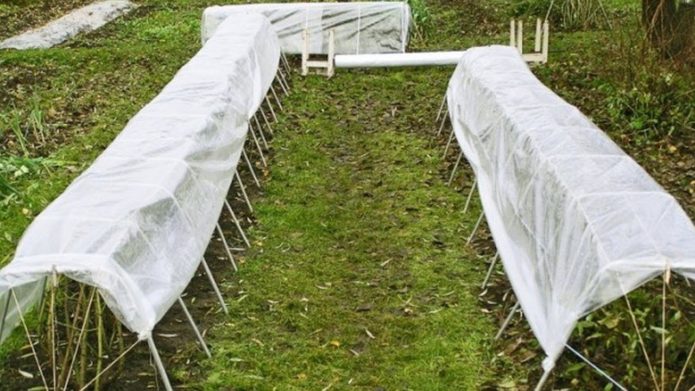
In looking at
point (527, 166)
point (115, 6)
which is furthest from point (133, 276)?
point (115, 6)

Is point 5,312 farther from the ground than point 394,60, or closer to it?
farther from the ground

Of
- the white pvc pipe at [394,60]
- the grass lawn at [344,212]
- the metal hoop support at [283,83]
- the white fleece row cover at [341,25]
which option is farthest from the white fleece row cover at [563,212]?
the white fleece row cover at [341,25]

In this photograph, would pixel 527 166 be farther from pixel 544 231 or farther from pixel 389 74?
pixel 389 74

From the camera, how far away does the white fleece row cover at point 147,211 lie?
12.6 ft

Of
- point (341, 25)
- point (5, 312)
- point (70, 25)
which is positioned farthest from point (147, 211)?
point (70, 25)

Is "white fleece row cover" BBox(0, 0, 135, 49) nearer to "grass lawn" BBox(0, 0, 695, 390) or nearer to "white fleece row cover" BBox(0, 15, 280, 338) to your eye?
"grass lawn" BBox(0, 0, 695, 390)

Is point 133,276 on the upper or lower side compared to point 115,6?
upper

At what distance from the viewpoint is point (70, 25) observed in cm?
1561

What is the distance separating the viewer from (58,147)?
27.9 feet

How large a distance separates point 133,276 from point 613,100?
6.28 m

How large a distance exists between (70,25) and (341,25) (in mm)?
6083

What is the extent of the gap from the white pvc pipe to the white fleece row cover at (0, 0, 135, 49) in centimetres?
557

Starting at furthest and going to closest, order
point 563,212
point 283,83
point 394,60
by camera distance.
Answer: point 394,60 → point 283,83 → point 563,212

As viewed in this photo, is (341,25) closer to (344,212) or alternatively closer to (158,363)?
(344,212)
